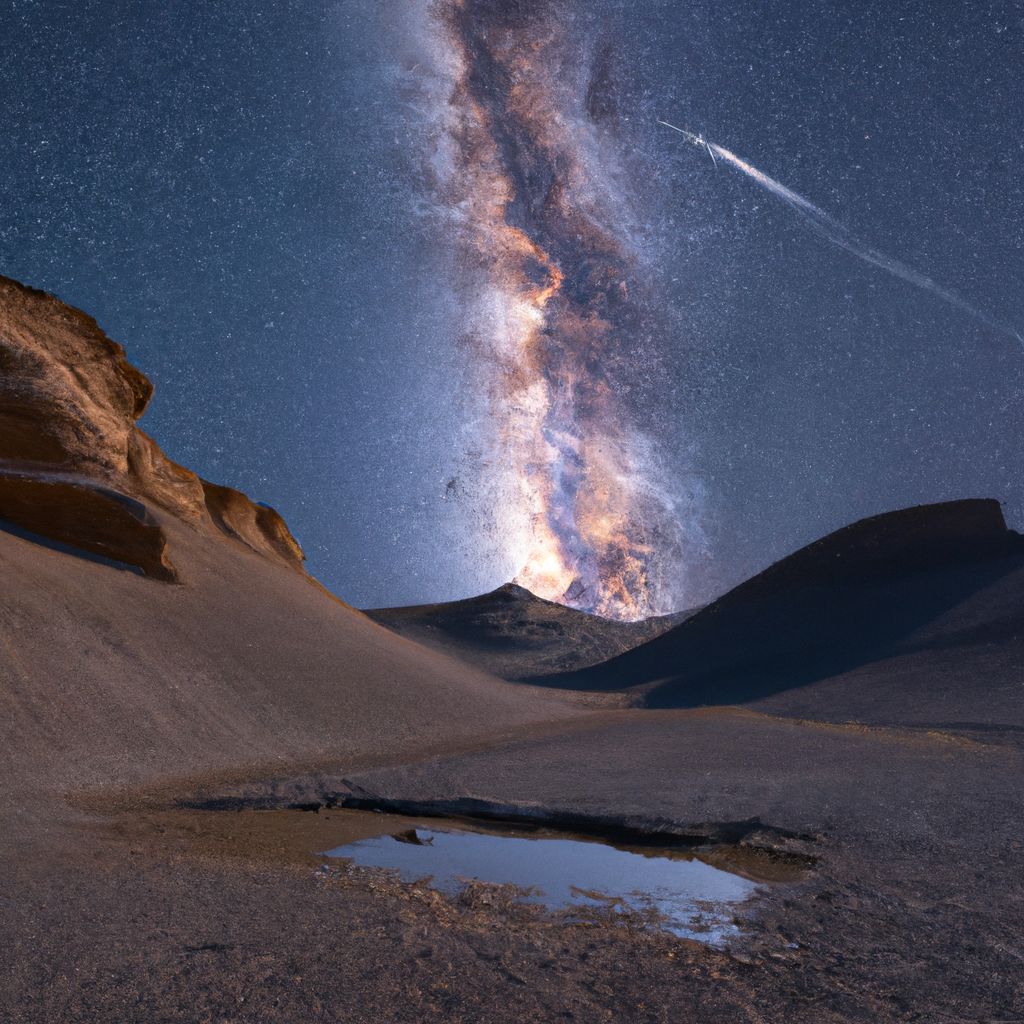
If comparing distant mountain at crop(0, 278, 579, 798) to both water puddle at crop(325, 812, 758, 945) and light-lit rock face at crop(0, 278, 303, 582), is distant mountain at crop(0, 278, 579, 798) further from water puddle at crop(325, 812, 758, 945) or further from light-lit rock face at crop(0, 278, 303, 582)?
water puddle at crop(325, 812, 758, 945)

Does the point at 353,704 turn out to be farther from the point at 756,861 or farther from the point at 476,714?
the point at 756,861

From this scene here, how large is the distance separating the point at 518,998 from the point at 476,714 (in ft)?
39.4

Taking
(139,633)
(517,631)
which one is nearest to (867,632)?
(517,631)

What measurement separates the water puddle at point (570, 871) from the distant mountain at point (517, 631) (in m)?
21.7

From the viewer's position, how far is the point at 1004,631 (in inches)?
760

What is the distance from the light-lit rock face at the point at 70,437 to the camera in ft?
47.9

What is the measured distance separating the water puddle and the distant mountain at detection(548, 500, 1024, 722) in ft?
33.2

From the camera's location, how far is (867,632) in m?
23.4

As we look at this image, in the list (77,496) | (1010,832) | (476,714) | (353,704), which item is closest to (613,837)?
(1010,832)

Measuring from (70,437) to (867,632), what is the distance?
18.5 meters

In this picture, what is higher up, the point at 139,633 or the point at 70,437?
the point at 70,437

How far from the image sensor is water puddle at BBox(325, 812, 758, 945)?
4.70 meters

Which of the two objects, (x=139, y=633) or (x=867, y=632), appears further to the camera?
(x=867, y=632)

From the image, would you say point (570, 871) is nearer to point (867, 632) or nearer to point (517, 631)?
point (867, 632)
